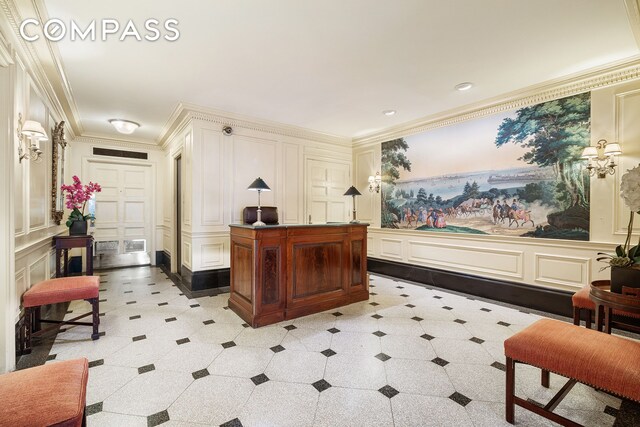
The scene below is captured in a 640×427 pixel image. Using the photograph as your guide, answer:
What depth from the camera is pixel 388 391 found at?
2.12 m

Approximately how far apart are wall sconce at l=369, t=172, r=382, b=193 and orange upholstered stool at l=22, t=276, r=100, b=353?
4.99 m

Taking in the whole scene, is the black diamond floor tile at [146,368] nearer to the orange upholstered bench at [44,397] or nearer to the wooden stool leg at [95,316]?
the wooden stool leg at [95,316]

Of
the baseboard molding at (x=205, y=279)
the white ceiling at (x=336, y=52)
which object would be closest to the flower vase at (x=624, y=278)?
the white ceiling at (x=336, y=52)

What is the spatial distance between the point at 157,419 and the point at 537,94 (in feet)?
17.9

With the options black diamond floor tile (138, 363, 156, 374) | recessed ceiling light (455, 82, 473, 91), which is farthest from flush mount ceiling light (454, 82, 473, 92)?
black diamond floor tile (138, 363, 156, 374)

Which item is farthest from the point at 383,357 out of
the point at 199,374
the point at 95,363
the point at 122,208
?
the point at 122,208

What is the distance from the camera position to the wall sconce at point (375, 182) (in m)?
6.09

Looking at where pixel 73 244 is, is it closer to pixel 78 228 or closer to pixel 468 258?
pixel 78 228

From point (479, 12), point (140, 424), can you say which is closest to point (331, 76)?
point (479, 12)

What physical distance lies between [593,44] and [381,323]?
3755 mm

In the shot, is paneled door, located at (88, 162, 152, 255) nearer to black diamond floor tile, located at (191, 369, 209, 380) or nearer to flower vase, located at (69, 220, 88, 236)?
flower vase, located at (69, 220, 88, 236)

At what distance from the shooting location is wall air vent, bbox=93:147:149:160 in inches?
250

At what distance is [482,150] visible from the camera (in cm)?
443

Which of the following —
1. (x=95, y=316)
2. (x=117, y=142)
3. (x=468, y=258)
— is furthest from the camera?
(x=117, y=142)
